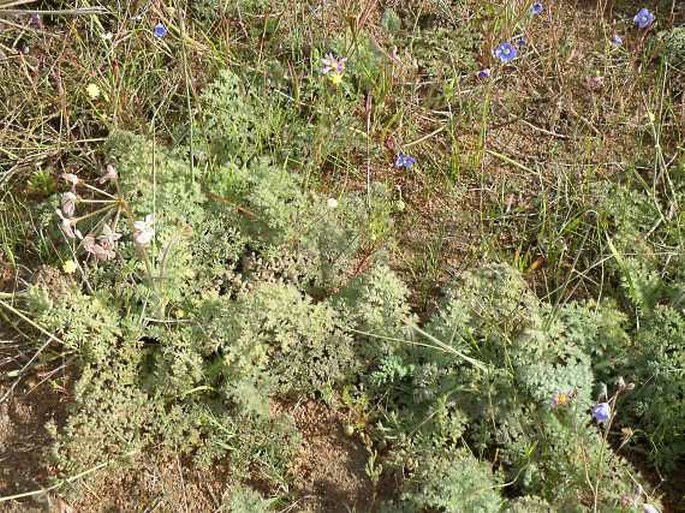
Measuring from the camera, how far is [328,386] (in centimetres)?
241

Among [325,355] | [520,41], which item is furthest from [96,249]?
[520,41]

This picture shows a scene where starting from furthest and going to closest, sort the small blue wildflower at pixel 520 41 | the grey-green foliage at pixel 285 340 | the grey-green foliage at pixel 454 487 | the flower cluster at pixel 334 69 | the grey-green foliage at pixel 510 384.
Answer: the small blue wildflower at pixel 520 41 < the flower cluster at pixel 334 69 < the grey-green foliage at pixel 285 340 < the grey-green foliage at pixel 510 384 < the grey-green foliage at pixel 454 487

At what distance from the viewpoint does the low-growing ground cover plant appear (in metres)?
2.29

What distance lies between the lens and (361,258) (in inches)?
106

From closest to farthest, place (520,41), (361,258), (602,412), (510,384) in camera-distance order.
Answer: (602,412) < (510,384) < (361,258) < (520,41)

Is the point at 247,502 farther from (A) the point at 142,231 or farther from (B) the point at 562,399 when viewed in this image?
(B) the point at 562,399

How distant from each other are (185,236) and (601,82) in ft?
5.78

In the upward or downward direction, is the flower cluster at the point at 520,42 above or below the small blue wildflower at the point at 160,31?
above

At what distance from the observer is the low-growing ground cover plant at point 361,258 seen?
229 cm

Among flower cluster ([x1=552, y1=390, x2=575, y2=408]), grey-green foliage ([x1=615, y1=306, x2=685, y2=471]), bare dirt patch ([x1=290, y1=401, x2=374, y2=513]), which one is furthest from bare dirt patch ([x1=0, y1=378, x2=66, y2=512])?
grey-green foliage ([x1=615, y1=306, x2=685, y2=471])

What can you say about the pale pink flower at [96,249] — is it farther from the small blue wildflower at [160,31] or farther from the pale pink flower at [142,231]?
the small blue wildflower at [160,31]

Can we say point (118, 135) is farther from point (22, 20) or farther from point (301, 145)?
point (22, 20)

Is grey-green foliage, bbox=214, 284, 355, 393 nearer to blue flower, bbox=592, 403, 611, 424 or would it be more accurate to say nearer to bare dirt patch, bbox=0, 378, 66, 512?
bare dirt patch, bbox=0, 378, 66, 512

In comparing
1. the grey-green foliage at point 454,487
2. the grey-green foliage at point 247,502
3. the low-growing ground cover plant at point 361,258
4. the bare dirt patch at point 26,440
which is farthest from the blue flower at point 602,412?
the bare dirt patch at point 26,440
